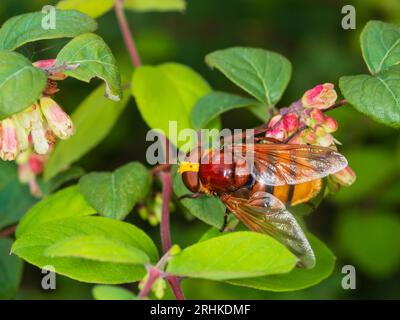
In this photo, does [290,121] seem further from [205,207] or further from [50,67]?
[50,67]

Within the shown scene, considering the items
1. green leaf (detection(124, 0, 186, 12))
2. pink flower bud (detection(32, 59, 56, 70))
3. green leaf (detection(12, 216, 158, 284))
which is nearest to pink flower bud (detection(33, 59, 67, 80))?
pink flower bud (detection(32, 59, 56, 70))

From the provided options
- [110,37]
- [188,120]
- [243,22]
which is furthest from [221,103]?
[243,22]

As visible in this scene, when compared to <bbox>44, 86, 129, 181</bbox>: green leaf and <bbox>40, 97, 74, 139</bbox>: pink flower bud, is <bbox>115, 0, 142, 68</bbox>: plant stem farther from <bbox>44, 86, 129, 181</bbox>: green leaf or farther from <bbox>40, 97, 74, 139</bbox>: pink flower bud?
<bbox>40, 97, 74, 139</bbox>: pink flower bud

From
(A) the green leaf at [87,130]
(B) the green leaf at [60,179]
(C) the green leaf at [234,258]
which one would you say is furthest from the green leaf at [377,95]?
(B) the green leaf at [60,179]

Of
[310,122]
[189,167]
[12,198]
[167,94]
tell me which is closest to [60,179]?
[12,198]

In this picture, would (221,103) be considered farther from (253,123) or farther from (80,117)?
(253,123)
